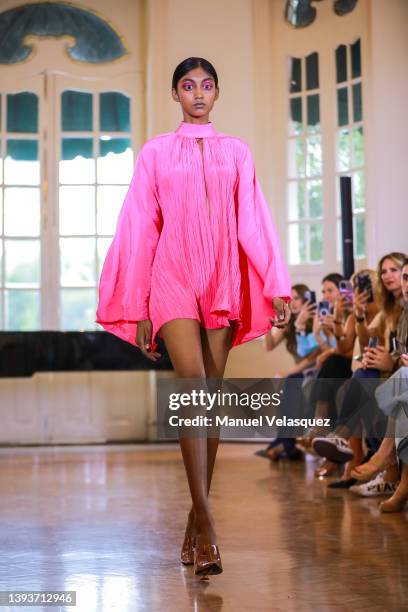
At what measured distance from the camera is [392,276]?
12.4 feet

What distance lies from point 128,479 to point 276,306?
2.24 m

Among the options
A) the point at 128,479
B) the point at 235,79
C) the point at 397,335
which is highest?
the point at 235,79

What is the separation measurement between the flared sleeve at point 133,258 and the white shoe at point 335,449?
1.86m

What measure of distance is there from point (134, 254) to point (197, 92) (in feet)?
1.47

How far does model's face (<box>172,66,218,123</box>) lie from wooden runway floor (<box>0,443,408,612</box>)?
1168mm

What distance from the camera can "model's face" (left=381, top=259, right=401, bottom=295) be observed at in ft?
12.4

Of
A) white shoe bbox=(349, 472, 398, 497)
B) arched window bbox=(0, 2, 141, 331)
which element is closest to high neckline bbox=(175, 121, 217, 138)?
white shoe bbox=(349, 472, 398, 497)

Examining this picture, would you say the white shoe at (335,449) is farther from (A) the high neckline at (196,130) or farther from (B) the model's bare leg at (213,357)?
(A) the high neckline at (196,130)

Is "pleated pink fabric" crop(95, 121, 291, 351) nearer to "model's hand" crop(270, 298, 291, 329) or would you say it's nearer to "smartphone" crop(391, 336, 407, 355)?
"model's hand" crop(270, 298, 291, 329)

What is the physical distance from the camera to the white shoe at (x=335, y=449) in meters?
4.14

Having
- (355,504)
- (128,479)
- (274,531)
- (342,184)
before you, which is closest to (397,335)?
(355,504)

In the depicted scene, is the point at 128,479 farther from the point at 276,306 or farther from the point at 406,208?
the point at 406,208

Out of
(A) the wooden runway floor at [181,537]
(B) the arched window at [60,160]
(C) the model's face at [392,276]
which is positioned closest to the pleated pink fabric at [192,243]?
(A) the wooden runway floor at [181,537]

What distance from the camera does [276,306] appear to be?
2430 mm
